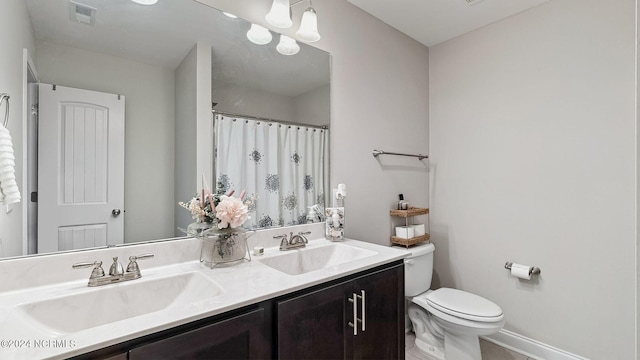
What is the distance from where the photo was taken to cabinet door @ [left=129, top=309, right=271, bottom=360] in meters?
0.73

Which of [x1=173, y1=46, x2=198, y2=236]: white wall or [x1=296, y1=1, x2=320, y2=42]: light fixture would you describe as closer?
[x1=173, y1=46, x2=198, y2=236]: white wall

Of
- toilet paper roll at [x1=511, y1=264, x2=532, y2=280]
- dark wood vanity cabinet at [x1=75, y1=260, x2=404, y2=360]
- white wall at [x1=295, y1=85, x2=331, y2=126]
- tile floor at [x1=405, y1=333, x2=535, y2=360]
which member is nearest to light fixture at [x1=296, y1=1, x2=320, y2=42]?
white wall at [x1=295, y1=85, x2=331, y2=126]

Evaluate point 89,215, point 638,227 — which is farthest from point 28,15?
point 638,227

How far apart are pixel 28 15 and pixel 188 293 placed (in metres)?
1.12

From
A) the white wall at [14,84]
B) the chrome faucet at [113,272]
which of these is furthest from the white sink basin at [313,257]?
the white wall at [14,84]

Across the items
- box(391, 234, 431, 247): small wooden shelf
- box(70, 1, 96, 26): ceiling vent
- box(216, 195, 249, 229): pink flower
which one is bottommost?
box(391, 234, 431, 247): small wooden shelf

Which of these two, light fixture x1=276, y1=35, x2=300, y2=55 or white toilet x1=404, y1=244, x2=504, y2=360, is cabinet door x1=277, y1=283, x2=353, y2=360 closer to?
white toilet x1=404, y1=244, x2=504, y2=360

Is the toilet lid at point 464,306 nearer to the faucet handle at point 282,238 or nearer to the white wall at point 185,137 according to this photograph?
the faucet handle at point 282,238

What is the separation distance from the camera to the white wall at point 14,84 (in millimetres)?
929

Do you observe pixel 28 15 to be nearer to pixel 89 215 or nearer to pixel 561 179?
pixel 89 215

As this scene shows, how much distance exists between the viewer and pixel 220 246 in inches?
48.1

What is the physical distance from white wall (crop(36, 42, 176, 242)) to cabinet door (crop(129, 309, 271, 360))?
2.03 ft

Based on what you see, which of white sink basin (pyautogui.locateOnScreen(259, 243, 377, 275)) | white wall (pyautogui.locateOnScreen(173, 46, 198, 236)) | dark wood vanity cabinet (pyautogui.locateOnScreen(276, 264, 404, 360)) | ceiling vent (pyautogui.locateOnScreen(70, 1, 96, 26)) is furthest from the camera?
white sink basin (pyautogui.locateOnScreen(259, 243, 377, 275))

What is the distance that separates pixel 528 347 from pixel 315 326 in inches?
72.9
